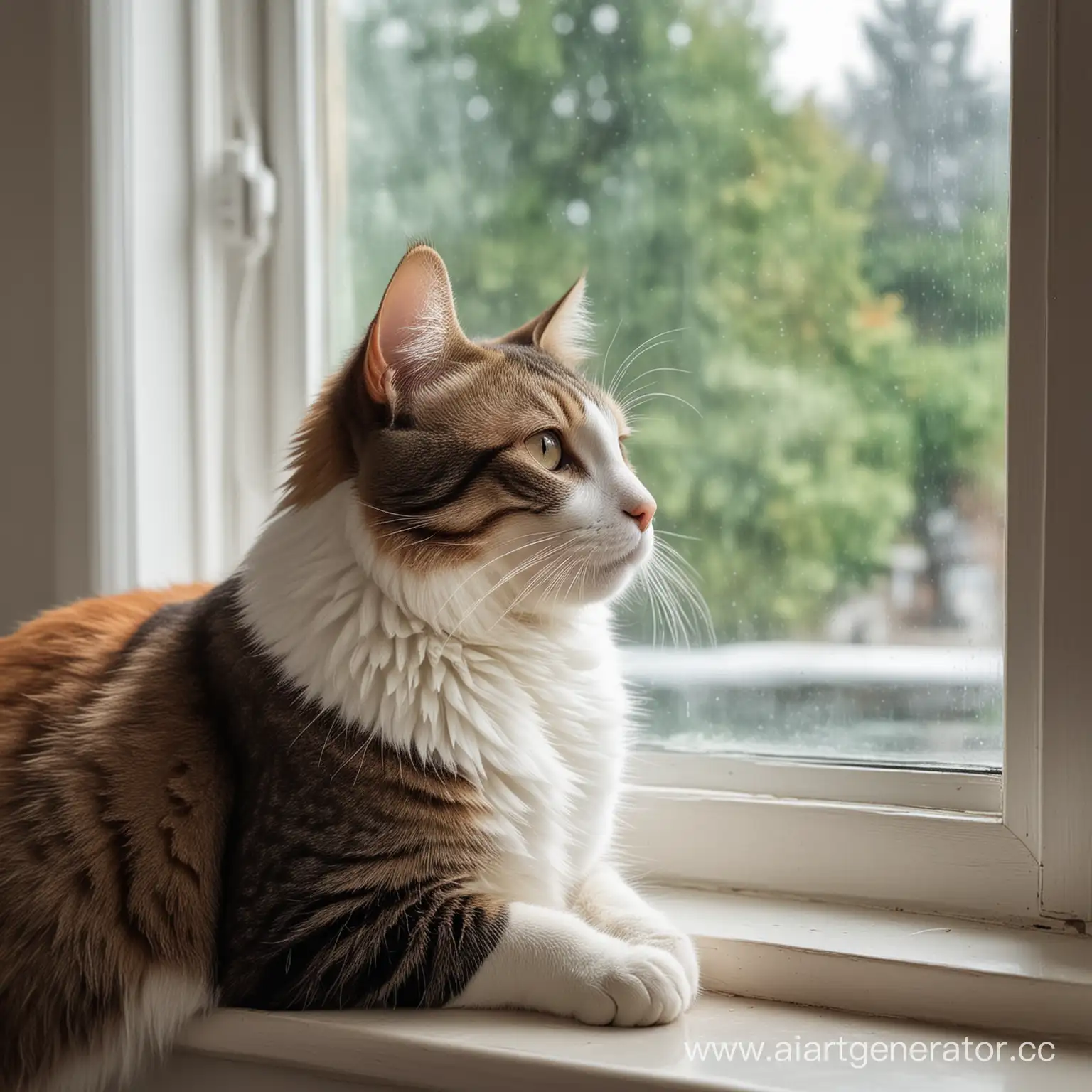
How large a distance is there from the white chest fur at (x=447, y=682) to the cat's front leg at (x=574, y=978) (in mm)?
82

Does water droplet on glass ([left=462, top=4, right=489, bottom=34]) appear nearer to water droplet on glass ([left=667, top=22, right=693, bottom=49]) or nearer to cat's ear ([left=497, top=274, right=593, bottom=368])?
water droplet on glass ([left=667, top=22, right=693, bottom=49])

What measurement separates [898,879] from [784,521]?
440mm

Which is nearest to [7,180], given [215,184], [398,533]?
[215,184]

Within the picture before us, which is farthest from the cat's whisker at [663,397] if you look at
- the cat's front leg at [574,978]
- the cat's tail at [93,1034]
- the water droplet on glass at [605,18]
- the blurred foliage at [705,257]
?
the cat's tail at [93,1034]

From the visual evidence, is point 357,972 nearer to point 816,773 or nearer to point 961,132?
point 816,773

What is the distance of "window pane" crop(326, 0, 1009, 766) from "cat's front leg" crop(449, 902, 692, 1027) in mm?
458

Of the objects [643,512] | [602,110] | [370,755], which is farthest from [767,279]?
[370,755]

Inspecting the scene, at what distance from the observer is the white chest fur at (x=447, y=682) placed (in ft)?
3.54

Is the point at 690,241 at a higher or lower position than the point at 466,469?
higher

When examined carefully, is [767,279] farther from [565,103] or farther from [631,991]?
[631,991]

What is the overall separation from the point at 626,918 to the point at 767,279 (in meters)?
0.78

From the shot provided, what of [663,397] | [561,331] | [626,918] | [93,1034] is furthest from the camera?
[663,397]

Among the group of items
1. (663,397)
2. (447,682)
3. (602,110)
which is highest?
(602,110)

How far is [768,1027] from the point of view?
1.08 m
